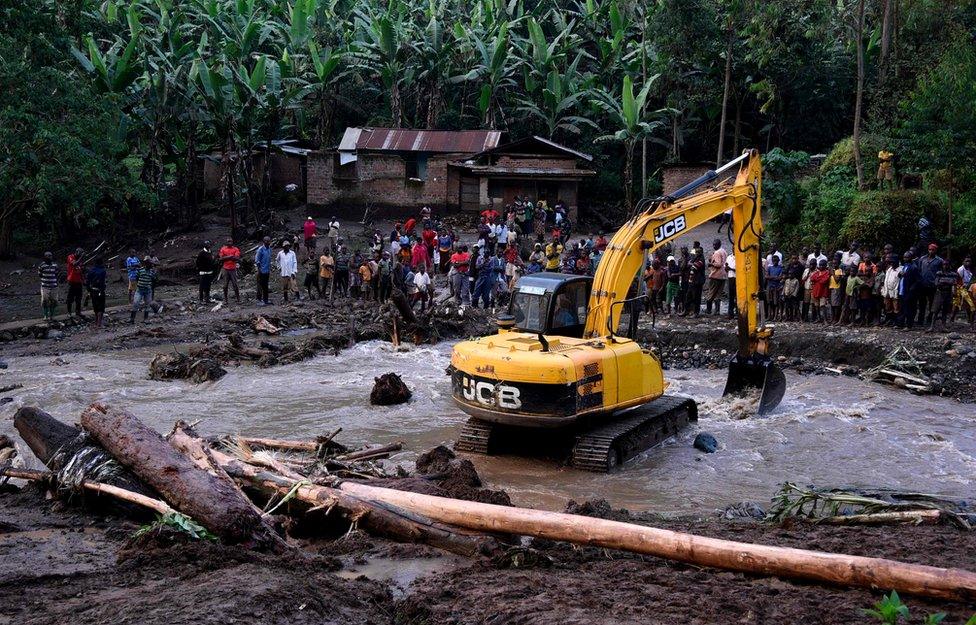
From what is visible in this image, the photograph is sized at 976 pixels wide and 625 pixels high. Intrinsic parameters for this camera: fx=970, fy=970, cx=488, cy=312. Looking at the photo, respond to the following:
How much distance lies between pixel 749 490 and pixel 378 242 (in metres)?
15.8

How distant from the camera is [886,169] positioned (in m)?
25.3

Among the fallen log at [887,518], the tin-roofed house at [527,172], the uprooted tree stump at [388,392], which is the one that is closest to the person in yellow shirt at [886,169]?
the tin-roofed house at [527,172]

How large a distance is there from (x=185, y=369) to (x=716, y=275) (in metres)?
11.5

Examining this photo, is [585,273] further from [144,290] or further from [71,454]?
[71,454]

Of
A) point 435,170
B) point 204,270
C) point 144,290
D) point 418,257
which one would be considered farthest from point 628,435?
point 435,170

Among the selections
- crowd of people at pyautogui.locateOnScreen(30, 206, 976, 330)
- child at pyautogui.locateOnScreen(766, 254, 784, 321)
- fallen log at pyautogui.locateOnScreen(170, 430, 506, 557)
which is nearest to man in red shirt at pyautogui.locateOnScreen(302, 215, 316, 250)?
crowd of people at pyautogui.locateOnScreen(30, 206, 976, 330)

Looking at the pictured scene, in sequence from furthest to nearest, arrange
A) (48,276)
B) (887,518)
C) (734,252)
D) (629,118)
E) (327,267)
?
(629,118) → (327,267) → (48,276) → (734,252) → (887,518)

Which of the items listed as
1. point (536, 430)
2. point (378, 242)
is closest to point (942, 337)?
point (536, 430)

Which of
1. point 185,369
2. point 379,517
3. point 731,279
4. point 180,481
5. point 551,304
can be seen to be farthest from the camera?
point 731,279

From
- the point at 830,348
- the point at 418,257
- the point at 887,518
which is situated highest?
the point at 418,257

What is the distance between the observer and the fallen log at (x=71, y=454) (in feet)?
29.3

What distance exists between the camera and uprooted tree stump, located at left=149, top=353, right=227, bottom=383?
17.2 metres

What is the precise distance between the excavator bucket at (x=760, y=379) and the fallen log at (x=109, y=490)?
30.3 feet

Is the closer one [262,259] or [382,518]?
[382,518]
